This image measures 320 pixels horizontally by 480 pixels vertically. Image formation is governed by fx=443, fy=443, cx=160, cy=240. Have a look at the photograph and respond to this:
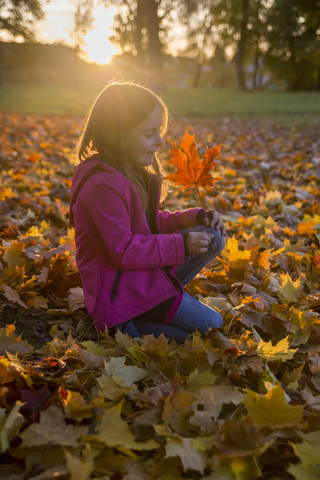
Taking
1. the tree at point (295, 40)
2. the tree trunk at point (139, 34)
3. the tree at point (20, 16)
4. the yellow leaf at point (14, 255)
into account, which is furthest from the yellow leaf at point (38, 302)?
the tree at point (295, 40)

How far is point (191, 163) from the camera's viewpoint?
2.01 metres

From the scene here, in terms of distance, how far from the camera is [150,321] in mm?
2033

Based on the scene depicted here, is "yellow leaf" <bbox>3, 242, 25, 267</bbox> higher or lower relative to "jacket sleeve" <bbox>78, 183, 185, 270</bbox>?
lower

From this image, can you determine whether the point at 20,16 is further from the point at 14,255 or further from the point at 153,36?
the point at 14,255

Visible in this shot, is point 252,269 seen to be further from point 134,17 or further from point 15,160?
point 134,17

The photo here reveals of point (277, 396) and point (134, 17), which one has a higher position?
point (134, 17)

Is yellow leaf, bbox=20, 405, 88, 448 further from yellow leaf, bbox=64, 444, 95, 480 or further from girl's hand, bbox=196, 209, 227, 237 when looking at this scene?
girl's hand, bbox=196, 209, 227, 237

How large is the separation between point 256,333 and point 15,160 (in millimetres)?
4780

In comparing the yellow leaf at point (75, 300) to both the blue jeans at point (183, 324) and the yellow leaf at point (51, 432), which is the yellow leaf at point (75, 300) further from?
the yellow leaf at point (51, 432)

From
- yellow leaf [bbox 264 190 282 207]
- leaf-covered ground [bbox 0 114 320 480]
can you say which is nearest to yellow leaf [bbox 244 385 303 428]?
leaf-covered ground [bbox 0 114 320 480]

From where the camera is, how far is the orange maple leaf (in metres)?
1.93

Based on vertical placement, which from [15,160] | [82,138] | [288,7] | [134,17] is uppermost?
[288,7]

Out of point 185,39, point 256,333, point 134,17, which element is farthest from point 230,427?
point 185,39

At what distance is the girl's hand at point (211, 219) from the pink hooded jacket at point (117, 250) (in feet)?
1.00
